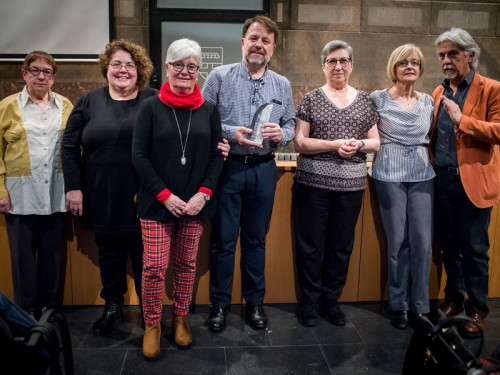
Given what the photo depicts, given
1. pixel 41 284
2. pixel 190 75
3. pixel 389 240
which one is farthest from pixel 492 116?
pixel 41 284

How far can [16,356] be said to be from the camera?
133 centimetres

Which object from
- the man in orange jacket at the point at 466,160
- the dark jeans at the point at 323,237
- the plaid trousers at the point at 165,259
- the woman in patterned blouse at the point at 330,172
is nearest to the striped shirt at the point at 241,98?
the woman in patterned blouse at the point at 330,172

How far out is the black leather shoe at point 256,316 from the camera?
2.72m

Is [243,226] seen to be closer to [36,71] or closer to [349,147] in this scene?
[349,147]

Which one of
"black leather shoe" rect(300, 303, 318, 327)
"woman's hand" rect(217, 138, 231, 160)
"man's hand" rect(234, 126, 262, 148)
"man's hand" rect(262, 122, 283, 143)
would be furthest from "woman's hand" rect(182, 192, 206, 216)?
"black leather shoe" rect(300, 303, 318, 327)

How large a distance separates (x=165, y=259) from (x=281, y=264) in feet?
2.94

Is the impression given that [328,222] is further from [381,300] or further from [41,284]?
[41,284]

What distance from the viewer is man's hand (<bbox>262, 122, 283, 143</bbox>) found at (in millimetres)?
2482

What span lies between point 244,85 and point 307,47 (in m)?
2.87

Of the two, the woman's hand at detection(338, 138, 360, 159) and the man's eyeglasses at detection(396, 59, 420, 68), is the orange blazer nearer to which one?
the man's eyeglasses at detection(396, 59, 420, 68)

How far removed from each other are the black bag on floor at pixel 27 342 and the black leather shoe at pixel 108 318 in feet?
3.54

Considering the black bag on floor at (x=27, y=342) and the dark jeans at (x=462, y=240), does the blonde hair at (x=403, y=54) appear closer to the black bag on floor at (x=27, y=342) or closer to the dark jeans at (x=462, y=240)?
the dark jeans at (x=462, y=240)

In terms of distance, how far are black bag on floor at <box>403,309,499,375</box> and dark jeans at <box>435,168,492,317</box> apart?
1239 mm

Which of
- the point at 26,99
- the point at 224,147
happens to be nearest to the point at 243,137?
the point at 224,147
